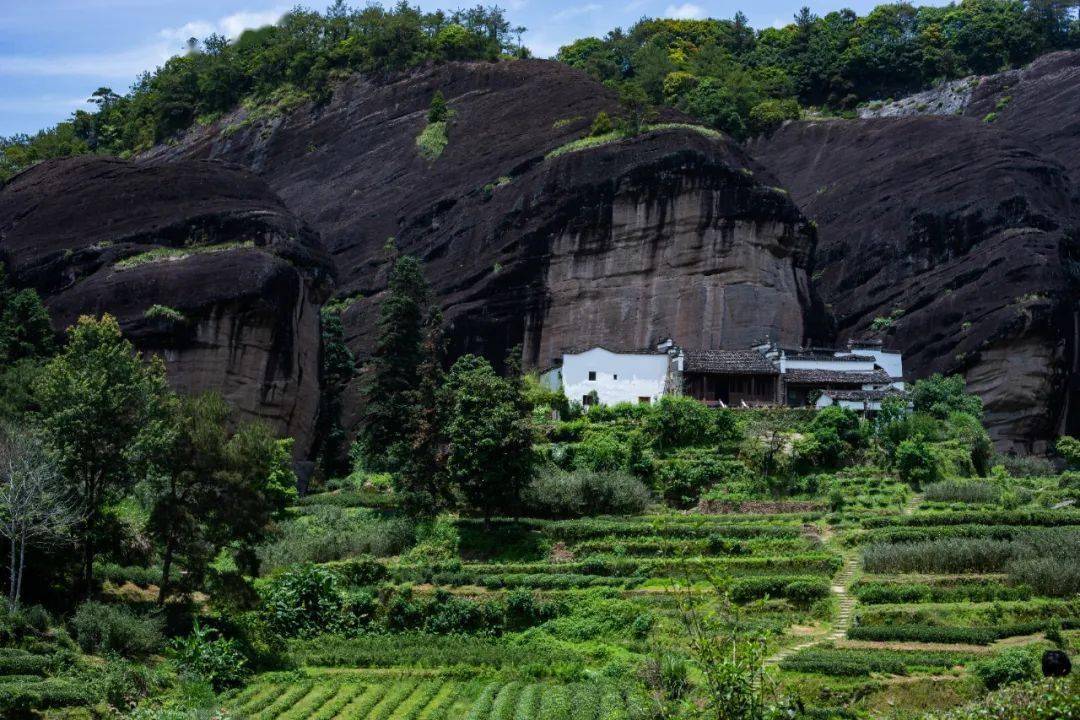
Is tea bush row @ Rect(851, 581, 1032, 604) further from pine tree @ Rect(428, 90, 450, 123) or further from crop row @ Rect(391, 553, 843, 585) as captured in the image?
pine tree @ Rect(428, 90, 450, 123)

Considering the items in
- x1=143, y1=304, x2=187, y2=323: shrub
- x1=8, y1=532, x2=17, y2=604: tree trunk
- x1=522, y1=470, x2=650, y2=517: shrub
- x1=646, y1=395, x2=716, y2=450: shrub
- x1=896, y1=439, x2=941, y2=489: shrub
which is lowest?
x1=8, y1=532, x2=17, y2=604: tree trunk

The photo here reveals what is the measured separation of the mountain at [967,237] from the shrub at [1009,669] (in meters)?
31.8

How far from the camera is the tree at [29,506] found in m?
32.2

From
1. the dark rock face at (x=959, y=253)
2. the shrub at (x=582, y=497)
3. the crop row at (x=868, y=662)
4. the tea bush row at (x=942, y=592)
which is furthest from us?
the dark rock face at (x=959, y=253)

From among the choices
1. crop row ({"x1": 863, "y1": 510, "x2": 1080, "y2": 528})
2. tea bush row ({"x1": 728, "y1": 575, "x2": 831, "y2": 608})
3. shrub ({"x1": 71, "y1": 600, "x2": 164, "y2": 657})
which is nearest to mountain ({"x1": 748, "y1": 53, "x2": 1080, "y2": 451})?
crop row ({"x1": 863, "y1": 510, "x2": 1080, "y2": 528})

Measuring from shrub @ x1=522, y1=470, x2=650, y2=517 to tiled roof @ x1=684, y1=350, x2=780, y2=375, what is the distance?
10540mm

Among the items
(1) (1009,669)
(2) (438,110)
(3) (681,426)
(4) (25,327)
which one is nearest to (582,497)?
(3) (681,426)

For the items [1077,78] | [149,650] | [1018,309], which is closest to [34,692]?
[149,650]

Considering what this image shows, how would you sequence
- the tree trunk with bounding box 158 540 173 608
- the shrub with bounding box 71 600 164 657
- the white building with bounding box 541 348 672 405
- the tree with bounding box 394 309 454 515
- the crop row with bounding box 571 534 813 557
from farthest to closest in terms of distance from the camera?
the white building with bounding box 541 348 672 405 → the tree with bounding box 394 309 454 515 → the crop row with bounding box 571 534 813 557 → the tree trunk with bounding box 158 540 173 608 → the shrub with bounding box 71 600 164 657

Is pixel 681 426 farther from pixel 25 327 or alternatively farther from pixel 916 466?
pixel 25 327

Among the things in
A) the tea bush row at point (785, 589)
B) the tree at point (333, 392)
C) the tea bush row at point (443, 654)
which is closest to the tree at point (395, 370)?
the tree at point (333, 392)

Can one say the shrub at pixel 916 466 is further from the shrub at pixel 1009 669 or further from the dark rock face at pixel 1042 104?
the dark rock face at pixel 1042 104

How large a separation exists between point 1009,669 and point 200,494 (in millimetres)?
21107

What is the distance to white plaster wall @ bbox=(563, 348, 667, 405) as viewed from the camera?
183ft
